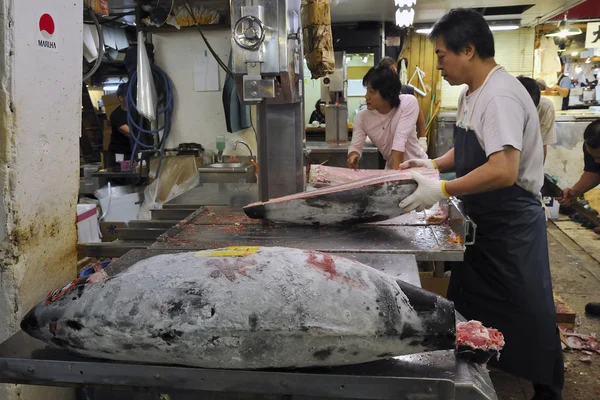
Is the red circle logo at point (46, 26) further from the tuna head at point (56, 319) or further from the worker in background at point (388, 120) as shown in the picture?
the worker in background at point (388, 120)

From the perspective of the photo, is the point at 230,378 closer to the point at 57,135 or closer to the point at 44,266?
the point at 44,266

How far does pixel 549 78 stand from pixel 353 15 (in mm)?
4138

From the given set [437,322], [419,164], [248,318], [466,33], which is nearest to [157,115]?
[419,164]

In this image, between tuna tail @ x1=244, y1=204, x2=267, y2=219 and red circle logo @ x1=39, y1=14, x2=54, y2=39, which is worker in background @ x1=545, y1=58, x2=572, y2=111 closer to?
tuna tail @ x1=244, y1=204, x2=267, y2=219

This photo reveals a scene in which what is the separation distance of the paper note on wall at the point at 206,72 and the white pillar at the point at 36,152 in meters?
4.02

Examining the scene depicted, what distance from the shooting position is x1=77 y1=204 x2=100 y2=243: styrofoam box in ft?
13.8

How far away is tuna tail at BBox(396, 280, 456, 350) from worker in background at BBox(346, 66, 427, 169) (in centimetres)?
304

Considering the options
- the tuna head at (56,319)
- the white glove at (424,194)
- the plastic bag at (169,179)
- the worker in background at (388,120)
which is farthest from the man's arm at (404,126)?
the tuna head at (56,319)

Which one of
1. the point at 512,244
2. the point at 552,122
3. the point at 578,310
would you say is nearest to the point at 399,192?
the point at 512,244

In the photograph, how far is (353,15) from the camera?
860cm

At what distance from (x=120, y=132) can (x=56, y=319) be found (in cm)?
598

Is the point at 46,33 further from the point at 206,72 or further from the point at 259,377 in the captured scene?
the point at 206,72

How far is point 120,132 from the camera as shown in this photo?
6930 mm

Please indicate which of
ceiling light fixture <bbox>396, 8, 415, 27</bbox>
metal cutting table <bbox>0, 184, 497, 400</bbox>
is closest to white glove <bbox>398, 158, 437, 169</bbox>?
metal cutting table <bbox>0, 184, 497, 400</bbox>
